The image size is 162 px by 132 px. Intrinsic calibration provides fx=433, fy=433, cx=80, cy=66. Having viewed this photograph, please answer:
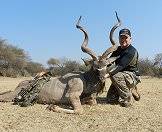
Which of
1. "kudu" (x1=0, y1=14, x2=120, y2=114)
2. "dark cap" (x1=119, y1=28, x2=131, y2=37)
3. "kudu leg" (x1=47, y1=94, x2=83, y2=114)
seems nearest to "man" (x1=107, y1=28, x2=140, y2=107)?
"dark cap" (x1=119, y1=28, x2=131, y2=37)

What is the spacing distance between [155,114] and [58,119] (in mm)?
2109

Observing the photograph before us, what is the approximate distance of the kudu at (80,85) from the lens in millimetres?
9109

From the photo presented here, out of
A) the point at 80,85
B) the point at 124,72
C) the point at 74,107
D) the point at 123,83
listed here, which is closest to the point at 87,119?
the point at 74,107

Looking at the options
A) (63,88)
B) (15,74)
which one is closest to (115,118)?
(63,88)

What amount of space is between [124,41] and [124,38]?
7 centimetres

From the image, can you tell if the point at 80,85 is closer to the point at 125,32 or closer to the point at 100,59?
the point at 100,59

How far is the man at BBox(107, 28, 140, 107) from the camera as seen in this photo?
962 cm

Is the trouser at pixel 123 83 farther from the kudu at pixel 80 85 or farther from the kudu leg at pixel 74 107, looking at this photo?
the kudu leg at pixel 74 107

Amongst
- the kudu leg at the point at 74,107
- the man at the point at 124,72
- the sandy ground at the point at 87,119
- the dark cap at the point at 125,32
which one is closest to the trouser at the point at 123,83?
the man at the point at 124,72

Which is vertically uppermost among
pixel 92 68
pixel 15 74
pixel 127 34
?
pixel 127 34

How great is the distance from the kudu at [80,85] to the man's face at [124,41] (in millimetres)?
304

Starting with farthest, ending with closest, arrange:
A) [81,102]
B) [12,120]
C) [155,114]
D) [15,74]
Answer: [15,74] → [81,102] → [155,114] → [12,120]

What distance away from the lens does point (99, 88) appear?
9.44m

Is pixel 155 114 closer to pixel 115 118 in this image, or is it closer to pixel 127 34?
pixel 115 118
